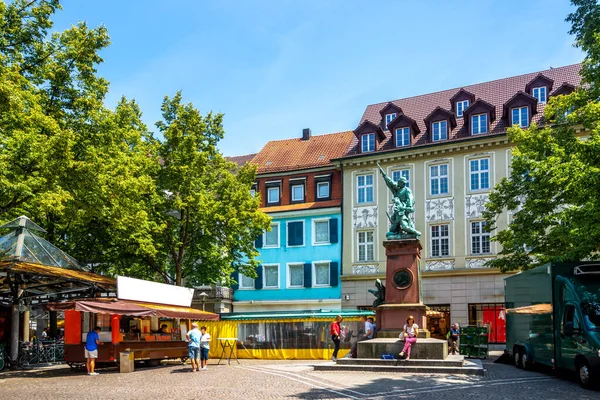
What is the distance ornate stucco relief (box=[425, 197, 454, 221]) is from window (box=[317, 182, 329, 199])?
6496 millimetres

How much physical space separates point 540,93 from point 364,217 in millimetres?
11558

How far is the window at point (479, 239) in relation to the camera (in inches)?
1398

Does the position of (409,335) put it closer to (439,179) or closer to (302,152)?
(439,179)

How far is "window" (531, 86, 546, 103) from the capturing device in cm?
3656

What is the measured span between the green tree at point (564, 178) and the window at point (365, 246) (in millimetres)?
12624

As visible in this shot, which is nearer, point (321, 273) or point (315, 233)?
point (321, 273)

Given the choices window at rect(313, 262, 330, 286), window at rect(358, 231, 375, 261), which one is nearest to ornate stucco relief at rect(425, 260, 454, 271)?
window at rect(358, 231, 375, 261)

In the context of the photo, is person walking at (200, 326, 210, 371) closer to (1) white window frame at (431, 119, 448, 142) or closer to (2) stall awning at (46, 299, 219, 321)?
(2) stall awning at (46, 299, 219, 321)

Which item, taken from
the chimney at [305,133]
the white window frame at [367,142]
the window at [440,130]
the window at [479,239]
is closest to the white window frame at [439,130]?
the window at [440,130]

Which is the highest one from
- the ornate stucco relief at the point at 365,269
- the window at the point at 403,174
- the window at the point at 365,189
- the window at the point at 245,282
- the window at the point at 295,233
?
the window at the point at 403,174

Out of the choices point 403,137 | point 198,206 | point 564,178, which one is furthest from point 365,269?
point 564,178

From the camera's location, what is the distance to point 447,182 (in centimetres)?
3712

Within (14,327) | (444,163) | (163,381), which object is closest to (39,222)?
(14,327)

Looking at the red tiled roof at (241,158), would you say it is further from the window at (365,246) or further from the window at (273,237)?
the window at (365,246)
